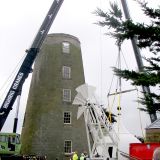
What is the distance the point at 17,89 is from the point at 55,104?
1108 cm

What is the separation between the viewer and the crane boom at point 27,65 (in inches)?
1177

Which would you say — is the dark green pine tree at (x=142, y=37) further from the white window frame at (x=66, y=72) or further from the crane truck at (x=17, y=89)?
the white window frame at (x=66, y=72)

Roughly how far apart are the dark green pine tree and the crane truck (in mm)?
23627

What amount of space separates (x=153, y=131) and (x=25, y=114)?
2264 centimetres

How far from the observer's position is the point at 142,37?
7000mm

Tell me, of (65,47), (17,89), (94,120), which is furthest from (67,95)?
(94,120)

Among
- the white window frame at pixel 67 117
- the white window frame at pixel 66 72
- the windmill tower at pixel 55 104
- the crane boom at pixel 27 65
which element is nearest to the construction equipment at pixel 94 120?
the crane boom at pixel 27 65

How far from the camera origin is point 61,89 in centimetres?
4162

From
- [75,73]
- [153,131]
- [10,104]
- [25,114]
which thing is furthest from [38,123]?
[153,131]

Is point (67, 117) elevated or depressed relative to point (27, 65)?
depressed

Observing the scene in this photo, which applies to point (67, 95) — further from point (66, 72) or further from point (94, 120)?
point (94, 120)

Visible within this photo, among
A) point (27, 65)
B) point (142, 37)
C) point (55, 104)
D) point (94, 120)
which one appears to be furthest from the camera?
point (55, 104)

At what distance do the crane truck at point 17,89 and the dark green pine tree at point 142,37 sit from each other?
77.5 ft

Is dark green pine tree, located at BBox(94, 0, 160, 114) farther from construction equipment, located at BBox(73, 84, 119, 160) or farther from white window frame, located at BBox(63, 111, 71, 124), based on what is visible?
white window frame, located at BBox(63, 111, 71, 124)
